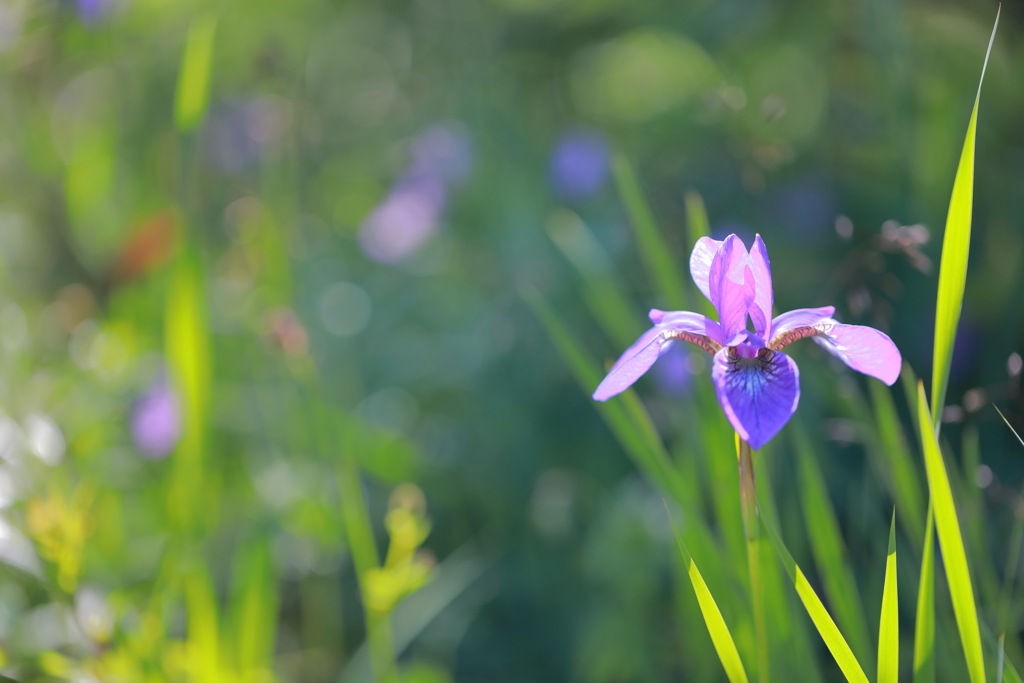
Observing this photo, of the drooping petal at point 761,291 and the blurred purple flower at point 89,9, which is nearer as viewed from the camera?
the drooping petal at point 761,291

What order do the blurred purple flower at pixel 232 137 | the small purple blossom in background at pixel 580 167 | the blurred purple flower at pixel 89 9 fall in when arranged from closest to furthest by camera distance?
the blurred purple flower at pixel 89 9 < the small purple blossom in background at pixel 580 167 < the blurred purple flower at pixel 232 137

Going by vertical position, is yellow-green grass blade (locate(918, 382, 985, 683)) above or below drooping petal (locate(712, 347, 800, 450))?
below

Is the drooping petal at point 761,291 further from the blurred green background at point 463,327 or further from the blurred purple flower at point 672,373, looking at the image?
the blurred purple flower at point 672,373

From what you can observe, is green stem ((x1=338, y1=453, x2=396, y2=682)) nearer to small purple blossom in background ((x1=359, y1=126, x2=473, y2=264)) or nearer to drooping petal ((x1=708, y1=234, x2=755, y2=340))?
drooping petal ((x1=708, y1=234, x2=755, y2=340))

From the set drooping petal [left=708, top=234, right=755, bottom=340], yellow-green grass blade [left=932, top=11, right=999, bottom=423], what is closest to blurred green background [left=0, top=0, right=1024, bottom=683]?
yellow-green grass blade [left=932, top=11, right=999, bottom=423]

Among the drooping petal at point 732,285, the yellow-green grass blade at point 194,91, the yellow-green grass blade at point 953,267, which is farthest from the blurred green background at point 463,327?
the drooping petal at point 732,285

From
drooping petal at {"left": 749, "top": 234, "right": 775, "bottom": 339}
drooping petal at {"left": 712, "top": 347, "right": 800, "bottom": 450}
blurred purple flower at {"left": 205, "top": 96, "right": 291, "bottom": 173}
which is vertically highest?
drooping petal at {"left": 749, "top": 234, "right": 775, "bottom": 339}
